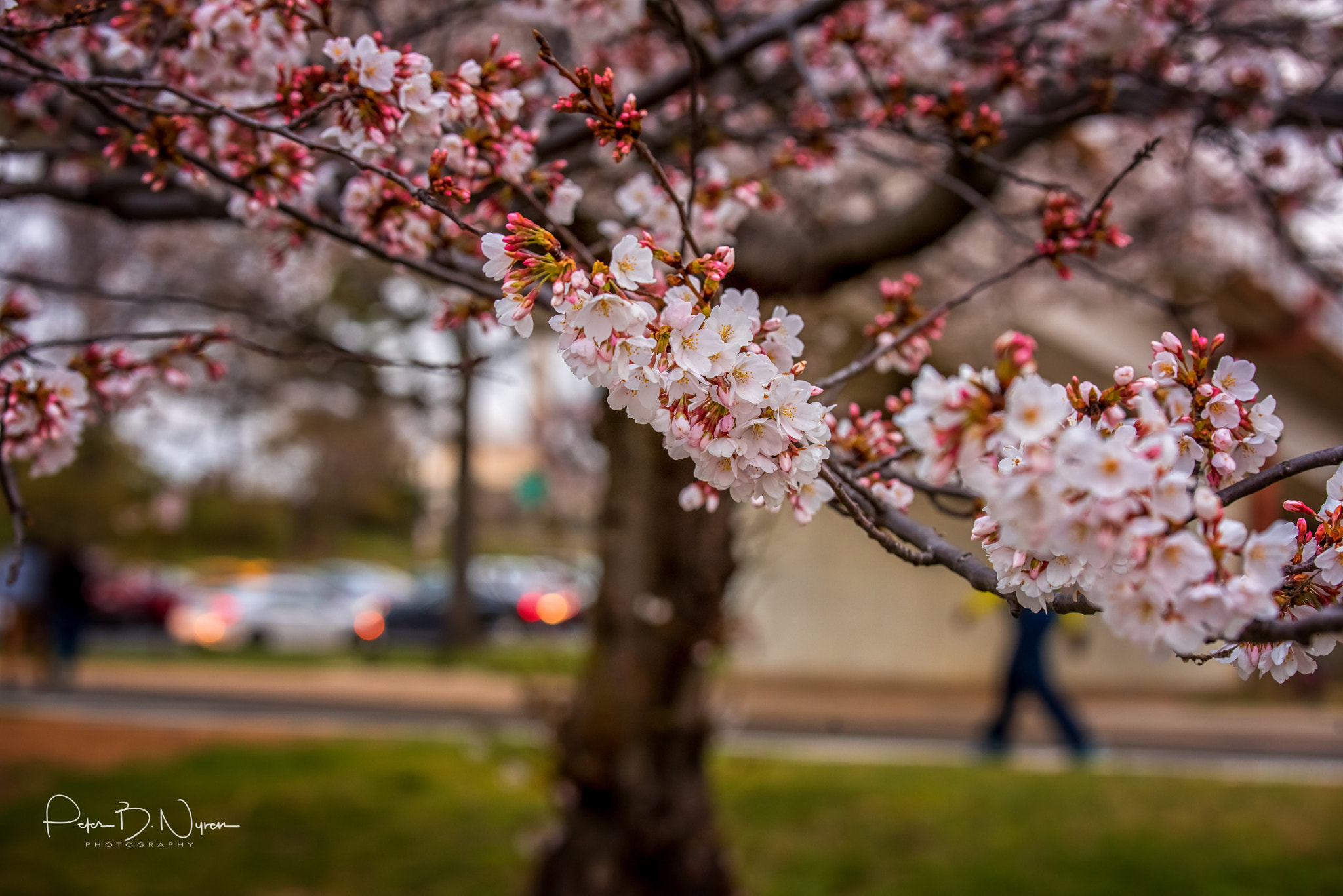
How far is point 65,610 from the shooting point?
11.3m

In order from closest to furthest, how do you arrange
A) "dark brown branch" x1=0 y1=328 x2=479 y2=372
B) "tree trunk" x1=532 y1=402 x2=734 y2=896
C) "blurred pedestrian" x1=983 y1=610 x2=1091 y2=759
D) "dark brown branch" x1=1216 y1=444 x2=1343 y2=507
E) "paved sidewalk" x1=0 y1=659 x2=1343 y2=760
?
"dark brown branch" x1=1216 y1=444 x2=1343 y2=507 → "dark brown branch" x1=0 y1=328 x2=479 y2=372 → "tree trunk" x1=532 y1=402 x2=734 y2=896 → "blurred pedestrian" x1=983 y1=610 x2=1091 y2=759 → "paved sidewalk" x1=0 y1=659 x2=1343 y2=760

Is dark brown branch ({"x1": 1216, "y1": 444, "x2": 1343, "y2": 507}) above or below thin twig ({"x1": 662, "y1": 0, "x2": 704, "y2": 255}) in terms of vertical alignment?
below

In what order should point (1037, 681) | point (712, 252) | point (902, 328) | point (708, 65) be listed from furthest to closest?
point (1037, 681) < point (708, 65) < point (712, 252) < point (902, 328)

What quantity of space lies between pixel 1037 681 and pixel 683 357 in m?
6.38

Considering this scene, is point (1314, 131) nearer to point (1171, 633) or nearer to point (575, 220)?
point (575, 220)

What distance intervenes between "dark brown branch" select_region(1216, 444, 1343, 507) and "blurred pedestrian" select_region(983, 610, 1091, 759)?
5.67 metres

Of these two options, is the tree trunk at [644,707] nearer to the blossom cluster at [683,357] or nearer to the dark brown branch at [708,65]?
the dark brown branch at [708,65]

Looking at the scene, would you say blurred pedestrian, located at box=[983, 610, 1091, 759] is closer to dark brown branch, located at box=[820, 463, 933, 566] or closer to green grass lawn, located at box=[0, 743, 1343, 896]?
green grass lawn, located at box=[0, 743, 1343, 896]

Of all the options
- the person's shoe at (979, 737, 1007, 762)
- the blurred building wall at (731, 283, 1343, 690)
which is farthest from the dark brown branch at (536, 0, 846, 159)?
the blurred building wall at (731, 283, 1343, 690)

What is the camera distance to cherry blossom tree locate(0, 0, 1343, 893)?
45.3 inches

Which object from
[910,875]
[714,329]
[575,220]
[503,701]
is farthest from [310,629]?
[714,329]

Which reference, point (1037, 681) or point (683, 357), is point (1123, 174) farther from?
point (1037, 681)

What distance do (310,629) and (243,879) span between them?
13.0m

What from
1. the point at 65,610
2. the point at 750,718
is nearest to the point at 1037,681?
the point at 750,718
